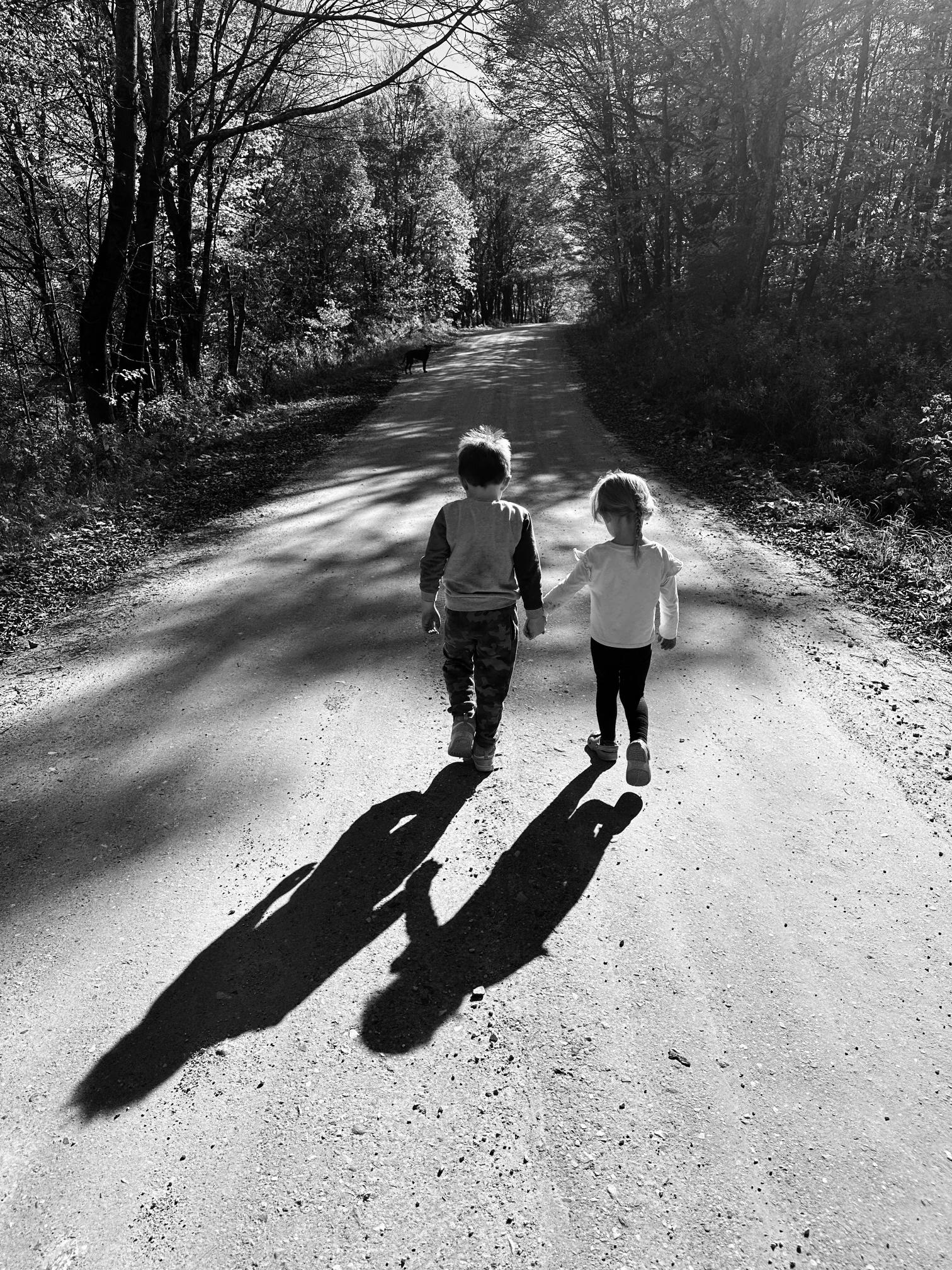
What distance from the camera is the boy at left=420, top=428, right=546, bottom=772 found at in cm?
353

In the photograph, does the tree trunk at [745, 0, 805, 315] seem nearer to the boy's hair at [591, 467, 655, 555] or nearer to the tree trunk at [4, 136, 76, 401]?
the tree trunk at [4, 136, 76, 401]

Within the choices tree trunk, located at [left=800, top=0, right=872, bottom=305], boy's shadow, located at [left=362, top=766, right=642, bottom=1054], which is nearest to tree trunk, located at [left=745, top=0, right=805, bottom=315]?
tree trunk, located at [left=800, top=0, right=872, bottom=305]

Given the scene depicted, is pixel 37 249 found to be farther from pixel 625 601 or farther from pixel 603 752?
pixel 603 752

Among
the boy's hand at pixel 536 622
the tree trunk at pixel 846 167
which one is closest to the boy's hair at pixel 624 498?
the boy's hand at pixel 536 622

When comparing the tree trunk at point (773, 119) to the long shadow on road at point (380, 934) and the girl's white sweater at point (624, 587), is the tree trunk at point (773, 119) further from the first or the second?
the long shadow on road at point (380, 934)

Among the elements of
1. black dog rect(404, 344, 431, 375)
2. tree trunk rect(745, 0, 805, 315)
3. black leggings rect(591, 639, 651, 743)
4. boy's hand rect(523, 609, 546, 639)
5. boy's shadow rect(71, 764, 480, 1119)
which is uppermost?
tree trunk rect(745, 0, 805, 315)

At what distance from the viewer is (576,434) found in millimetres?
A: 12695

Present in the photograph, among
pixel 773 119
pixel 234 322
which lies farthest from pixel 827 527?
pixel 234 322

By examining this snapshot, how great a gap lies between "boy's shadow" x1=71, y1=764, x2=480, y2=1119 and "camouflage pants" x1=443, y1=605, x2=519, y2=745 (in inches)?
19.0

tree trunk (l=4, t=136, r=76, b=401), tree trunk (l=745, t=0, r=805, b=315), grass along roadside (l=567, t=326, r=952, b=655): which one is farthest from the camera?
tree trunk (l=745, t=0, r=805, b=315)

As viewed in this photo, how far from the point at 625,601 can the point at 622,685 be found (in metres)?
0.49

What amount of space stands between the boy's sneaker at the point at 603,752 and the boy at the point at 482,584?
0.55 metres

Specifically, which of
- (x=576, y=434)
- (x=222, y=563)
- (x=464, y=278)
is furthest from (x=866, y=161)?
(x=464, y=278)

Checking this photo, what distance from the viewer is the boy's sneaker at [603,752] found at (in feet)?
13.0
